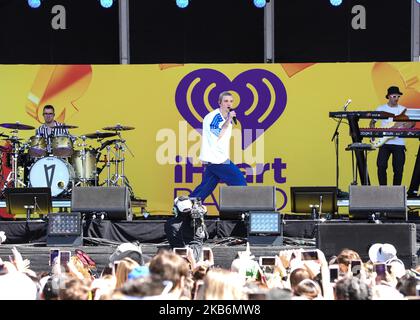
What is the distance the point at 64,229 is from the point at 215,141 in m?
2.70

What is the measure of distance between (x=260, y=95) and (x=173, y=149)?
5.56 feet

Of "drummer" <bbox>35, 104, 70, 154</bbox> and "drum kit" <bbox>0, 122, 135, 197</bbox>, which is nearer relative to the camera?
"drum kit" <bbox>0, 122, 135, 197</bbox>

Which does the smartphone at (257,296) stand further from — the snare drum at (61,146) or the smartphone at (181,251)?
the snare drum at (61,146)

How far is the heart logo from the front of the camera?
16656 millimetres

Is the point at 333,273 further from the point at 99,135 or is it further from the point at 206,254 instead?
the point at 99,135

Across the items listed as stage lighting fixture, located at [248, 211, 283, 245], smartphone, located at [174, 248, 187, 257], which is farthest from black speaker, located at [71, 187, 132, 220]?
smartphone, located at [174, 248, 187, 257]

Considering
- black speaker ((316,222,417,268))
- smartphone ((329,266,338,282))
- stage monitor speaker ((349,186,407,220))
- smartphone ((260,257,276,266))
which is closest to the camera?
smartphone ((329,266,338,282))

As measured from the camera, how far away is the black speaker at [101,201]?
13.6 metres

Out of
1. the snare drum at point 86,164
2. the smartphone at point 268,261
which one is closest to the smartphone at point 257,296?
the smartphone at point 268,261

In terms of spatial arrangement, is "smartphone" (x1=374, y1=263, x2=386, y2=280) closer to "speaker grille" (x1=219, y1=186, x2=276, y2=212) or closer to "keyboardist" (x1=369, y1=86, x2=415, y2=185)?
"speaker grille" (x1=219, y1=186, x2=276, y2=212)

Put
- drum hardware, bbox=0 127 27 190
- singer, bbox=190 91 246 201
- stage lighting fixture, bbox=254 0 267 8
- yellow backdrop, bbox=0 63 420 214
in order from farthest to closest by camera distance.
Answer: yellow backdrop, bbox=0 63 420 214, stage lighting fixture, bbox=254 0 267 8, drum hardware, bbox=0 127 27 190, singer, bbox=190 91 246 201

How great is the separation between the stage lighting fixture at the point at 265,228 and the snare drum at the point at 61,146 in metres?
4.12

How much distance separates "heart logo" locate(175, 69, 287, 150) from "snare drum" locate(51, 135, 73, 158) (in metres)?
2.01
